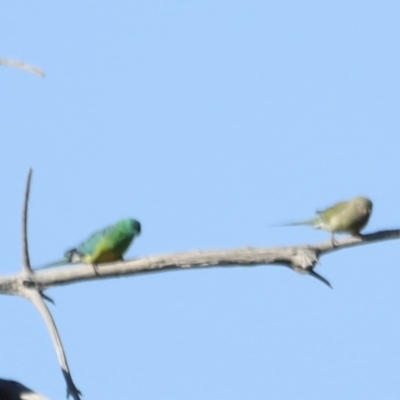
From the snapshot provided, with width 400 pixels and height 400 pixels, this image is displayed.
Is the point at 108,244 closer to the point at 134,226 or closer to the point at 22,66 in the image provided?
the point at 134,226

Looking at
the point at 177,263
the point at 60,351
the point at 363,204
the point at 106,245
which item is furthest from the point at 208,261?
the point at 363,204

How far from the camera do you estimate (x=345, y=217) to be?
7973 mm

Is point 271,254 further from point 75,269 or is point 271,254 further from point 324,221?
point 324,221

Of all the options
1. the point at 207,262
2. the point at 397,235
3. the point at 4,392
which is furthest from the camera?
the point at 397,235

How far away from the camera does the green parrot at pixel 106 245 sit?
25.0 ft

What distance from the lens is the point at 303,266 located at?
5.11 m

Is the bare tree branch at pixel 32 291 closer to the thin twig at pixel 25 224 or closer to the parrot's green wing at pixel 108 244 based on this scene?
the thin twig at pixel 25 224

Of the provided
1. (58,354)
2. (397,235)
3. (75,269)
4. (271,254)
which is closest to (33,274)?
(75,269)

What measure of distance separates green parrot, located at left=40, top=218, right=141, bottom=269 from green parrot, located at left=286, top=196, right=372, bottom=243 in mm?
1378

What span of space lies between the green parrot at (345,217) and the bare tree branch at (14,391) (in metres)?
3.78

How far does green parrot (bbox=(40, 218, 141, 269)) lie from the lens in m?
7.61

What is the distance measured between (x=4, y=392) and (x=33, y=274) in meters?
0.93

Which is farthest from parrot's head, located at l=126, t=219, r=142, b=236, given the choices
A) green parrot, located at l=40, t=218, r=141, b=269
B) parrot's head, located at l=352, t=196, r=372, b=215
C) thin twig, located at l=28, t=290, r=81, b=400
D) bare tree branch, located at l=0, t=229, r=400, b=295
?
thin twig, located at l=28, t=290, r=81, b=400

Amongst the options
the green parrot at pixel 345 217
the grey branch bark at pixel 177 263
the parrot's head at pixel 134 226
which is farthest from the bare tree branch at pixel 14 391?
the parrot's head at pixel 134 226
